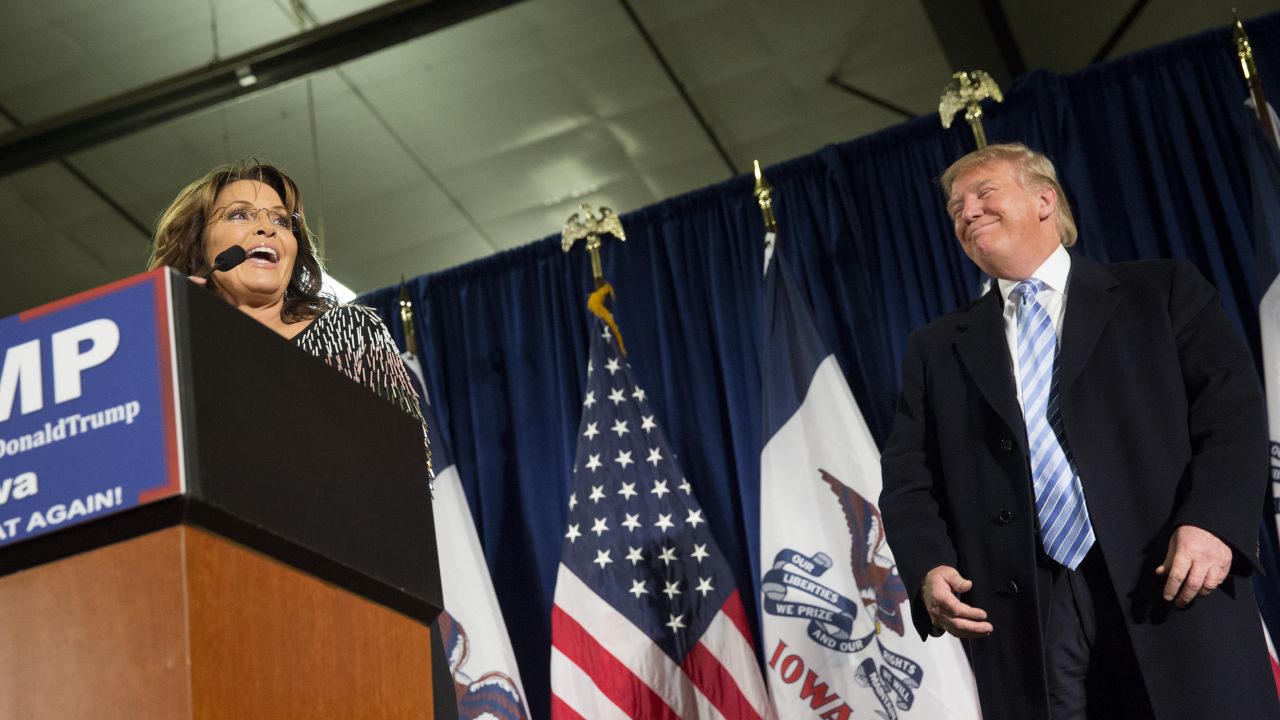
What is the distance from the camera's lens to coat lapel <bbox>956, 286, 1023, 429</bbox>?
223cm

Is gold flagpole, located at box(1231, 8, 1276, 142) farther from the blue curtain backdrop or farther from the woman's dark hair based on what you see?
the woman's dark hair

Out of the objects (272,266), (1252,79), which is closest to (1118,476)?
(272,266)

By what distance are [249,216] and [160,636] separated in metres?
1.16

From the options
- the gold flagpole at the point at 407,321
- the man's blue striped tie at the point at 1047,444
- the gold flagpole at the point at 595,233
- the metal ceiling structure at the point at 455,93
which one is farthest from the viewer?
the metal ceiling structure at the point at 455,93

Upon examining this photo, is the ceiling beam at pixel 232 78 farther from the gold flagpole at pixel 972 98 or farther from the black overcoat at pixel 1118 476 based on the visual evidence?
the black overcoat at pixel 1118 476

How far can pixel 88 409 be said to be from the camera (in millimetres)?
976

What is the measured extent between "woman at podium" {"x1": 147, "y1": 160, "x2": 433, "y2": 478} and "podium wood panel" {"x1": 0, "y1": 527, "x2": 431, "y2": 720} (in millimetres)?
700

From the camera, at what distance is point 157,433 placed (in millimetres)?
945

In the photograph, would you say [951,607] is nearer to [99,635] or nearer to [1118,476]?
[1118,476]

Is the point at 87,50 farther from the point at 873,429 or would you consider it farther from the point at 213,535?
the point at 213,535

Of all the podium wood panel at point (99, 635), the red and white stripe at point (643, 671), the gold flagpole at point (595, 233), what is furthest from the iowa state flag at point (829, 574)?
the podium wood panel at point (99, 635)

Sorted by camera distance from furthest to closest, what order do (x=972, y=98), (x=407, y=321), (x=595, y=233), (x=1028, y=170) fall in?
(x=407, y=321) < (x=595, y=233) < (x=972, y=98) < (x=1028, y=170)

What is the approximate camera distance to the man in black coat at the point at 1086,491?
76.0 inches

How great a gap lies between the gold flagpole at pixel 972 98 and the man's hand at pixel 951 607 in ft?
6.83
